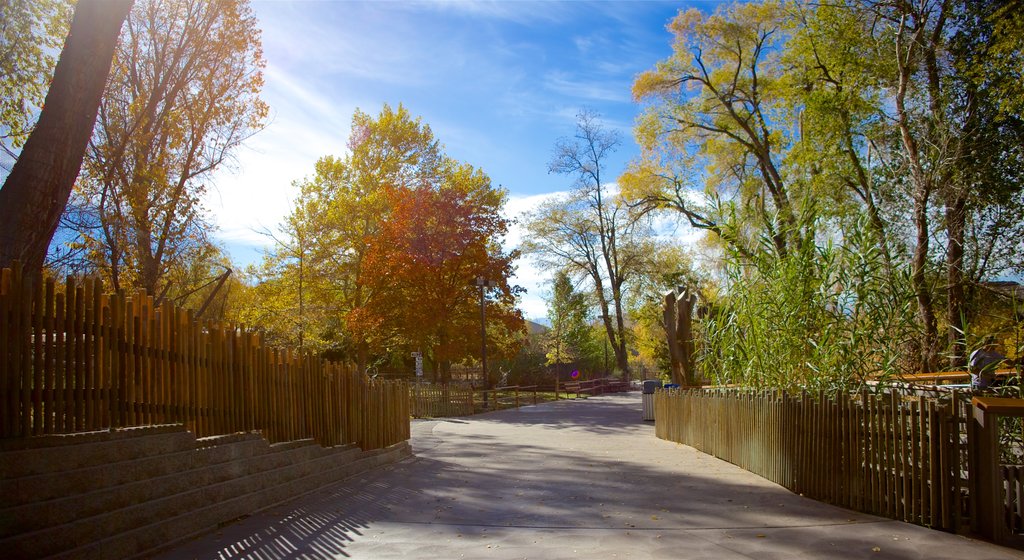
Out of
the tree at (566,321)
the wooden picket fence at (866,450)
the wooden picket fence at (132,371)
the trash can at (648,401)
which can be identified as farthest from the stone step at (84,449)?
the tree at (566,321)

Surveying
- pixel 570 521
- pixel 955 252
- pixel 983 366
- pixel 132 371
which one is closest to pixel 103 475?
pixel 132 371

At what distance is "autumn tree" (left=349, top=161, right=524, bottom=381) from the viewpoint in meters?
30.8

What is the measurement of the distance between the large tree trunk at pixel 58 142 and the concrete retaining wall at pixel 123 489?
8.50 ft

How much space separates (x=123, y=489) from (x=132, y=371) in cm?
123

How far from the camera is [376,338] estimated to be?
33.1 meters

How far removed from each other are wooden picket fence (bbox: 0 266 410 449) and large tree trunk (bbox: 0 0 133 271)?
139 cm

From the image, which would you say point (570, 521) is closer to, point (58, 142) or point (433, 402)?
point (58, 142)

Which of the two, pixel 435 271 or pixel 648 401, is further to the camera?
pixel 435 271

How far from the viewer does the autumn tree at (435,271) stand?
101 ft

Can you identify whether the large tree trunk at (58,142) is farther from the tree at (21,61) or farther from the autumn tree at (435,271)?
the autumn tree at (435,271)

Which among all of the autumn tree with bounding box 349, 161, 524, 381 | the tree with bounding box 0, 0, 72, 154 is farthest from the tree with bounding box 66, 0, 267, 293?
the autumn tree with bounding box 349, 161, 524, 381

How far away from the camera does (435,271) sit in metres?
31.2

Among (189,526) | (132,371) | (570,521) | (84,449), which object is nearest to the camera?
(84,449)

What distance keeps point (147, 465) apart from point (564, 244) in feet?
150
